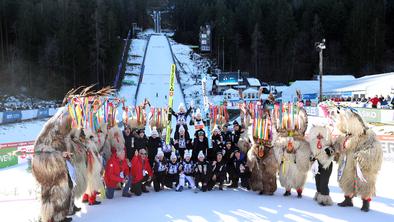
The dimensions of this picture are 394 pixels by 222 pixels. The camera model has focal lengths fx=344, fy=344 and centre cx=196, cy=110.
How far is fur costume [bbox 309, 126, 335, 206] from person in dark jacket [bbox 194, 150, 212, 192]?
2110mm

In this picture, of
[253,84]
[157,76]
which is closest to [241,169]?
[253,84]

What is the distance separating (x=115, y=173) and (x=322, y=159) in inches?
148

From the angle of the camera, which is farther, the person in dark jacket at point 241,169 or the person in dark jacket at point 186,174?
the person in dark jacket at point 186,174

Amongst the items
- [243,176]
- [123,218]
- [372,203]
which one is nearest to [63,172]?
[123,218]

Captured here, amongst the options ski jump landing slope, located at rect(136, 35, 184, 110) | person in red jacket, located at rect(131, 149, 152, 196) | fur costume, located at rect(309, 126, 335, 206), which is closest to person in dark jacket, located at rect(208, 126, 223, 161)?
person in red jacket, located at rect(131, 149, 152, 196)

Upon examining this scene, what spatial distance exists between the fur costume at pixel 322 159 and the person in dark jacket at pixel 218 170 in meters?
1.87

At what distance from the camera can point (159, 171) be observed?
7.14 metres

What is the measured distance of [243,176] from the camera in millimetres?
7145

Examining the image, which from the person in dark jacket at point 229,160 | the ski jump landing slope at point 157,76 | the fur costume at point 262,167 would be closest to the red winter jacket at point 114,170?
→ the person in dark jacket at point 229,160

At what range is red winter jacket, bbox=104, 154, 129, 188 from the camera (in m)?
6.46

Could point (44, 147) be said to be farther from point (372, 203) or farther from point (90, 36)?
point (90, 36)

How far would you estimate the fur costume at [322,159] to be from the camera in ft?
19.3

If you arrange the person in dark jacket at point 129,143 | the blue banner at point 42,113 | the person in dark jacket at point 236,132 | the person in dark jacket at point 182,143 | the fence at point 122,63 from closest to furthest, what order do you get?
1. the person in dark jacket at point 129,143
2. the person in dark jacket at point 236,132
3. the person in dark jacket at point 182,143
4. the blue banner at point 42,113
5. the fence at point 122,63

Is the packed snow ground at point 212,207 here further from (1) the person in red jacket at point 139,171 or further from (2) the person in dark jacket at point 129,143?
(2) the person in dark jacket at point 129,143
